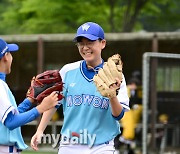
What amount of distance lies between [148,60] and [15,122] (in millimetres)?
A: 8004

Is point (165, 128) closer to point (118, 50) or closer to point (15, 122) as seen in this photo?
point (118, 50)

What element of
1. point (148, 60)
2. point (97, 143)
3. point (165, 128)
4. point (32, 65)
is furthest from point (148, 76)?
point (97, 143)

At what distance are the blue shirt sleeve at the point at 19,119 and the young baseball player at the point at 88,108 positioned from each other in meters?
0.55

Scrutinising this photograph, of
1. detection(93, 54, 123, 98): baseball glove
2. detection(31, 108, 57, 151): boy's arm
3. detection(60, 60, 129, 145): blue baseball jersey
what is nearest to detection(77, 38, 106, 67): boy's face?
detection(60, 60, 129, 145): blue baseball jersey

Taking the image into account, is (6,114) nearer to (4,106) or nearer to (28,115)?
(4,106)

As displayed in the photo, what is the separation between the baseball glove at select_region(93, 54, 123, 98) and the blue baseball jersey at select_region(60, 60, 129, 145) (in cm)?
31

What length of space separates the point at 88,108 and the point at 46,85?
418mm

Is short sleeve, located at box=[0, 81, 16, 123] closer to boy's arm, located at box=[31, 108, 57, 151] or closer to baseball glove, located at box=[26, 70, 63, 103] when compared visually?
baseball glove, located at box=[26, 70, 63, 103]

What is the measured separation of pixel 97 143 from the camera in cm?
529

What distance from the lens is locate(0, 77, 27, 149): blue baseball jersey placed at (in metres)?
4.88

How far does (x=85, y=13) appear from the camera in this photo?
20.5m

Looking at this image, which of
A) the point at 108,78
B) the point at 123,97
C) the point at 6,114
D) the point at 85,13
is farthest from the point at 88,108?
the point at 85,13

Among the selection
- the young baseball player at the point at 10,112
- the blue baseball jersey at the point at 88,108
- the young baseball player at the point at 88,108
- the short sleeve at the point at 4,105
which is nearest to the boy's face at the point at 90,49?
the young baseball player at the point at 88,108

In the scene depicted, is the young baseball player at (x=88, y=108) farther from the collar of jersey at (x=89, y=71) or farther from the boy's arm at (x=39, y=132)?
the boy's arm at (x=39, y=132)
